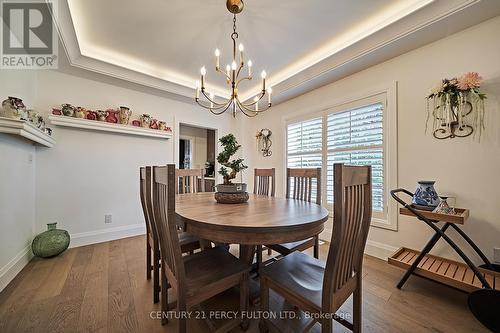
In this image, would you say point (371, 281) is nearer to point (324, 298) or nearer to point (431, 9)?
point (324, 298)

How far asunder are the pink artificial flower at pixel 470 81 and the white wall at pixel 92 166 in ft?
12.8

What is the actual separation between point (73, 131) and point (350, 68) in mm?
3894

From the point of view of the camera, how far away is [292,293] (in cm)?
106

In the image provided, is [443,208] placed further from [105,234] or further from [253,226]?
[105,234]

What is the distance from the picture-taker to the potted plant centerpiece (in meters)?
1.66

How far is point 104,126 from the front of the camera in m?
2.85

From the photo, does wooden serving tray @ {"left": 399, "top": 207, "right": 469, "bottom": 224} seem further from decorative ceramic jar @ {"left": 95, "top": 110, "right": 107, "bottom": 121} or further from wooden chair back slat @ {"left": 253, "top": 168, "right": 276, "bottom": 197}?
decorative ceramic jar @ {"left": 95, "top": 110, "right": 107, "bottom": 121}

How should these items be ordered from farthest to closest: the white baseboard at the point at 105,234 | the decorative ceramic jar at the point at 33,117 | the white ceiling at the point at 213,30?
the white baseboard at the point at 105,234 → the decorative ceramic jar at the point at 33,117 → the white ceiling at the point at 213,30

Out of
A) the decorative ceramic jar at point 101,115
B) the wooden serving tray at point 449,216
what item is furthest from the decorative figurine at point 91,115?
the wooden serving tray at point 449,216

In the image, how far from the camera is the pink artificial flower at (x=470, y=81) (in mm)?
1700

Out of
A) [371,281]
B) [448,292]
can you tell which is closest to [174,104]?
[371,281]

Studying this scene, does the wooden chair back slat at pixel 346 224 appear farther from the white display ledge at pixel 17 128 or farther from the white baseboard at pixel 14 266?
the white baseboard at pixel 14 266

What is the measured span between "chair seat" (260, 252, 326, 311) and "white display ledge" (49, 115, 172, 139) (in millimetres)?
2932

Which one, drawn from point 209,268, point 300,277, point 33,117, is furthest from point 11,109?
point 300,277
